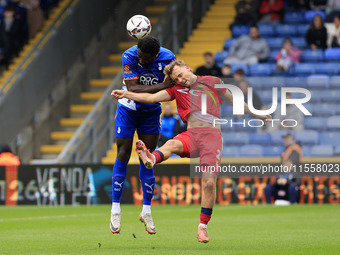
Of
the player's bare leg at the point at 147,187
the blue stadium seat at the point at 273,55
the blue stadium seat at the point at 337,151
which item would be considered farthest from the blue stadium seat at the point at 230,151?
the player's bare leg at the point at 147,187

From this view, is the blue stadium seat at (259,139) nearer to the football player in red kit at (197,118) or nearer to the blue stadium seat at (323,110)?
the blue stadium seat at (323,110)

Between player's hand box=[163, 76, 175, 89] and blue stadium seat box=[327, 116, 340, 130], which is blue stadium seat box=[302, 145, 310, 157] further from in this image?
player's hand box=[163, 76, 175, 89]

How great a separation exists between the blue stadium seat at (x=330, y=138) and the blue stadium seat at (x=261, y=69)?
2757mm

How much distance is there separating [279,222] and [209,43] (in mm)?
10501

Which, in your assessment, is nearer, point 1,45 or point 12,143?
point 12,143

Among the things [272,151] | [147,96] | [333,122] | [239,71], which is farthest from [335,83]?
[147,96]

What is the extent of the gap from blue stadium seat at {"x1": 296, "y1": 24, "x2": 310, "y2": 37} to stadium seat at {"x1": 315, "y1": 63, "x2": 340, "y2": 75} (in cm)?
174

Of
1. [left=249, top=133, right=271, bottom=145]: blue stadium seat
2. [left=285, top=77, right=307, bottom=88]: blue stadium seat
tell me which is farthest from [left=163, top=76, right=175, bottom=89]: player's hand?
[left=285, top=77, right=307, bottom=88]: blue stadium seat

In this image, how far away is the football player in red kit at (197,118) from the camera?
31.3 ft

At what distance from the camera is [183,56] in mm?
22266

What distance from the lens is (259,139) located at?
1828 cm

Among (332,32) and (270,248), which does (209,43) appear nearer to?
(332,32)

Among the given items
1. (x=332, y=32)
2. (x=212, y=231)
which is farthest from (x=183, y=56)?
(x=212, y=231)

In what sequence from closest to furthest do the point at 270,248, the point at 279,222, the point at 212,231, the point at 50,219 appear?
the point at 270,248, the point at 212,231, the point at 279,222, the point at 50,219
